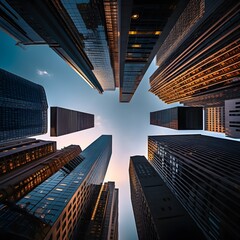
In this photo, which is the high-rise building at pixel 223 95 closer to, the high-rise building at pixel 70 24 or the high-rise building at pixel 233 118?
the high-rise building at pixel 233 118

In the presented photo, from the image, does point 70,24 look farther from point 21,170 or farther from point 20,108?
point 20,108

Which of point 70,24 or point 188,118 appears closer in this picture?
point 70,24

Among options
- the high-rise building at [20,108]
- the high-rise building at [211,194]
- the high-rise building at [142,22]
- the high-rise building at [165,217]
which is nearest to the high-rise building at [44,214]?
the high-rise building at [165,217]

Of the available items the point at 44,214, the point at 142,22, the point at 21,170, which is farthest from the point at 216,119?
the point at 21,170

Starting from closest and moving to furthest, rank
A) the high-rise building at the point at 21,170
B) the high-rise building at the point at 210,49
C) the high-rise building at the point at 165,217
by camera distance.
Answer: the high-rise building at the point at 165,217
the high-rise building at the point at 210,49
the high-rise building at the point at 21,170

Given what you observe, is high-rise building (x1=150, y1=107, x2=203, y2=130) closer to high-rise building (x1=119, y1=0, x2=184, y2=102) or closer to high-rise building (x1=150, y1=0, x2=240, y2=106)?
high-rise building (x1=150, y1=0, x2=240, y2=106)

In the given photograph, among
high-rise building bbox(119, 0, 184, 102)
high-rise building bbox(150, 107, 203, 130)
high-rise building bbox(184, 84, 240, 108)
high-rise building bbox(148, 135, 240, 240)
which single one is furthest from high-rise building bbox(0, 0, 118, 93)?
high-rise building bbox(148, 135, 240, 240)

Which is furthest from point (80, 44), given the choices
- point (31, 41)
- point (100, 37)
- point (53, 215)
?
point (53, 215)
